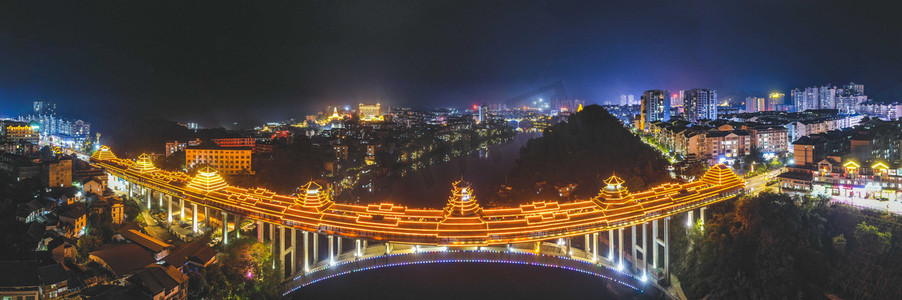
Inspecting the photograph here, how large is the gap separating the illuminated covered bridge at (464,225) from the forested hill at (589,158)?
274cm

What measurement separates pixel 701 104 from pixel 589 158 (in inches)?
510

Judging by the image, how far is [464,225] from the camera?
7625 millimetres

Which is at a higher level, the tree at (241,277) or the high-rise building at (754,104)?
the high-rise building at (754,104)

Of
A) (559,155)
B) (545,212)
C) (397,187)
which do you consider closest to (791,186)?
(545,212)

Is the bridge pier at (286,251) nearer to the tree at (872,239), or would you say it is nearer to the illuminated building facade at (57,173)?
the illuminated building facade at (57,173)

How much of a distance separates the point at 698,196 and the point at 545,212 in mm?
2868

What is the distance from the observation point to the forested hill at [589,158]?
1238cm

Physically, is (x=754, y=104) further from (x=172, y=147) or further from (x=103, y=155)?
(x=103, y=155)

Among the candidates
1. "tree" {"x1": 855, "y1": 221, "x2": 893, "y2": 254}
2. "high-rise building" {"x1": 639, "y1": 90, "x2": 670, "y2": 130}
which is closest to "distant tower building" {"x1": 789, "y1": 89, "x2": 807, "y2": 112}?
"high-rise building" {"x1": 639, "y1": 90, "x2": 670, "y2": 130}

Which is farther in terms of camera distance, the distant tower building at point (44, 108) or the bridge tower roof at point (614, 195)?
the distant tower building at point (44, 108)

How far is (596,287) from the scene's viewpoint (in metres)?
8.13

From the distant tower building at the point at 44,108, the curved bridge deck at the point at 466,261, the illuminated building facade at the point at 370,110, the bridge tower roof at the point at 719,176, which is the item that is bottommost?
the curved bridge deck at the point at 466,261

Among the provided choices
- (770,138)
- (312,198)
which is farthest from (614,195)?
(770,138)

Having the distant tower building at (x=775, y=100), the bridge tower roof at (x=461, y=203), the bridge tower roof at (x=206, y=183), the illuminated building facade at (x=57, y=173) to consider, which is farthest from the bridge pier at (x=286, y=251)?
the distant tower building at (x=775, y=100)
